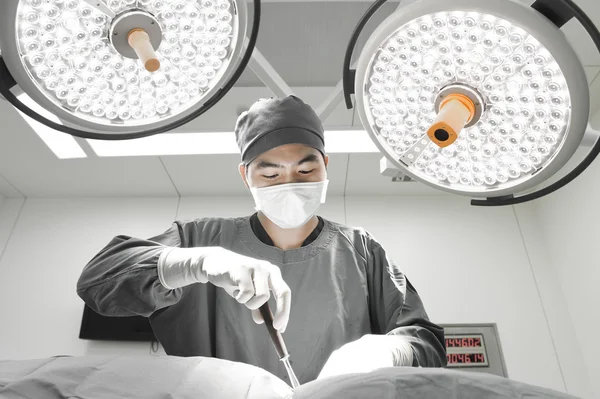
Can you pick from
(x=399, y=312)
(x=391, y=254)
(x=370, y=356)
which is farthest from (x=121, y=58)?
(x=391, y=254)

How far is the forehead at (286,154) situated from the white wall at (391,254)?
6.04 feet

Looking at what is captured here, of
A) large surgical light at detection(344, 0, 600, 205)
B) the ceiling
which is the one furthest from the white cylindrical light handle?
the ceiling

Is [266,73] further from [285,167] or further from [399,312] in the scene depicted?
[399,312]

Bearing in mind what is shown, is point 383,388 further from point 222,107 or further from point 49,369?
point 222,107

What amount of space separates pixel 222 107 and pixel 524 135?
2.07 meters

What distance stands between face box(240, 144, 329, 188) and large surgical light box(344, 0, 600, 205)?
46 cm

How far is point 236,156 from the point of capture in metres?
3.12

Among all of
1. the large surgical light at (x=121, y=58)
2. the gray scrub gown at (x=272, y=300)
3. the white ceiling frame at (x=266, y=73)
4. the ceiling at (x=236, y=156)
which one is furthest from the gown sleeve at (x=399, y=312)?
the ceiling at (x=236, y=156)

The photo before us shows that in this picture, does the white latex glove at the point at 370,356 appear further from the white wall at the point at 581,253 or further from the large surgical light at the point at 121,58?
the white wall at the point at 581,253

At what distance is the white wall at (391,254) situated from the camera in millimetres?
2920

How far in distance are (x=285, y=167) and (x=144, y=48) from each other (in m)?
0.65

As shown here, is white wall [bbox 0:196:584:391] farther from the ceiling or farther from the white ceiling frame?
the white ceiling frame

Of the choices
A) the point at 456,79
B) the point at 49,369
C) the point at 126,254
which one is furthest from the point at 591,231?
the point at 49,369

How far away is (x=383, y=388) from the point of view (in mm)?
687
